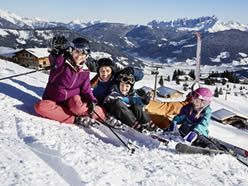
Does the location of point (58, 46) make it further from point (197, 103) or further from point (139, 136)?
point (197, 103)

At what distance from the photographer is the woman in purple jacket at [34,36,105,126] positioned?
4.81 metres

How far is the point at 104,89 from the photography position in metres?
5.94

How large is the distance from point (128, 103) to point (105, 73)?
37.6 inches

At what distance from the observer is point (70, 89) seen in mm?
5059

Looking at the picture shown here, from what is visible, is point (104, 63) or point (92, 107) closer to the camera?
point (92, 107)

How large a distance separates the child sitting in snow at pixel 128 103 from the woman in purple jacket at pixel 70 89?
36 cm

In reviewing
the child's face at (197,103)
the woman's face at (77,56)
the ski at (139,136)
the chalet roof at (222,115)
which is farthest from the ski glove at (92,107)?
the chalet roof at (222,115)

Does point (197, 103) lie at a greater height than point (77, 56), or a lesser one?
lesser

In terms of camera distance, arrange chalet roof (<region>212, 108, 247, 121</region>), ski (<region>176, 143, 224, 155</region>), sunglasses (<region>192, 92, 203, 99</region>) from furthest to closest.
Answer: chalet roof (<region>212, 108, 247, 121</region>), sunglasses (<region>192, 92, 203, 99</region>), ski (<region>176, 143, 224, 155</region>)

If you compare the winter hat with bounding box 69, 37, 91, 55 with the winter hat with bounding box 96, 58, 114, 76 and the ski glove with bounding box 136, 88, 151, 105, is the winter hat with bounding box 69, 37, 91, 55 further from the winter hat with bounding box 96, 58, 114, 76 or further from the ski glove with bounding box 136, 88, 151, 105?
the ski glove with bounding box 136, 88, 151, 105

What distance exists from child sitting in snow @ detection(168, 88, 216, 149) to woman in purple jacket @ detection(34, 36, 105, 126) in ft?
6.17

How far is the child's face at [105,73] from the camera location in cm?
586

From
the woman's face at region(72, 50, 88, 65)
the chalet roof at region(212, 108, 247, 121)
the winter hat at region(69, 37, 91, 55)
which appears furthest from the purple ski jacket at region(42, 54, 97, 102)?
the chalet roof at region(212, 108, 247, 121)

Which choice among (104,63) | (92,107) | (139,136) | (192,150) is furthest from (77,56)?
(192,150)
